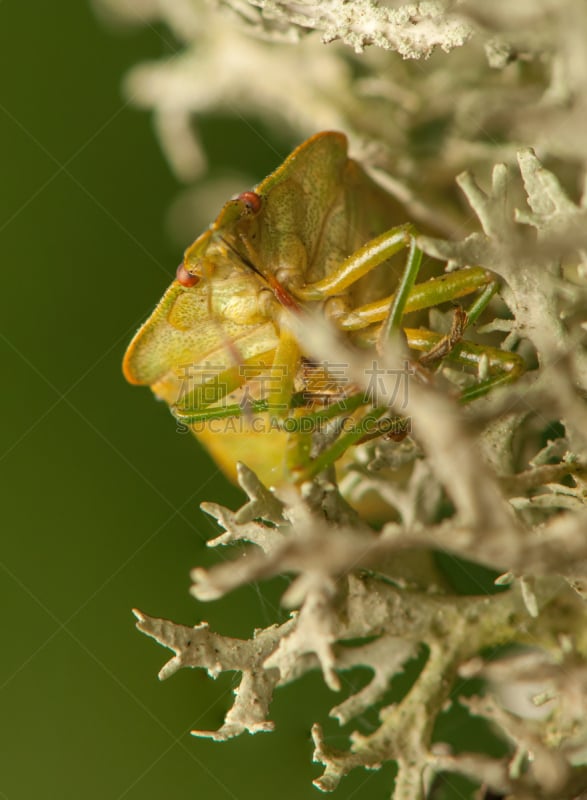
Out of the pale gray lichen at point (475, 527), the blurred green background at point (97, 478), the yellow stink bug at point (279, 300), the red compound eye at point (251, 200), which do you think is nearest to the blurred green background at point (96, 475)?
the blurred green background at point (97, 478)

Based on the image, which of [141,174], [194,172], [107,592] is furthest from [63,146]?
[107,592]

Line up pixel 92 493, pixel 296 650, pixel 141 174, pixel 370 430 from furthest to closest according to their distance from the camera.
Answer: pixel 141 174 → pixel 92 493 → pixel 370 430 → pixel 296 650

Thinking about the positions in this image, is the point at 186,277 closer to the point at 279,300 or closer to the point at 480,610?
the point at 279,300

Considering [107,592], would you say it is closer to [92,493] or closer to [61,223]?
[92,493]

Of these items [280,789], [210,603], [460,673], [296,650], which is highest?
[296,650]

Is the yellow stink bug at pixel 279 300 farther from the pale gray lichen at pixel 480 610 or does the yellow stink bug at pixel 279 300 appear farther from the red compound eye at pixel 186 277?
the pale gray lichen at pixel 480 610

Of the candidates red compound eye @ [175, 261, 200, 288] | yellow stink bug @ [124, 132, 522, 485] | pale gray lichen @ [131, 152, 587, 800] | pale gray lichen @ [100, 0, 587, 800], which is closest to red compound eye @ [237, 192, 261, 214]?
yellow stink bug @ [124, 132, 522, 485]
